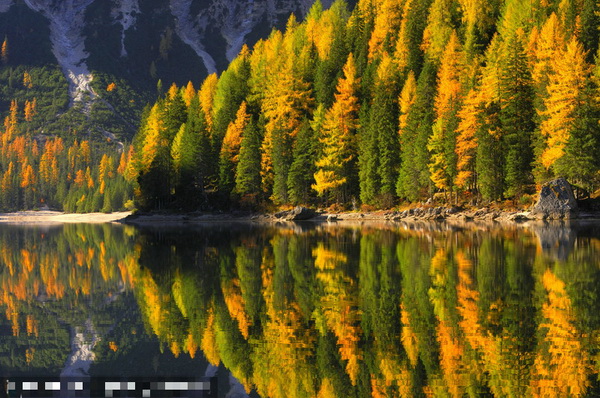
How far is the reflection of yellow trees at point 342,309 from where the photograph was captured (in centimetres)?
1329

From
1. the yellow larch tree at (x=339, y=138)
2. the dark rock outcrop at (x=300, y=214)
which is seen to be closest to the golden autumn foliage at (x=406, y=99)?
the yellow larch tree at (x=339, y=138)

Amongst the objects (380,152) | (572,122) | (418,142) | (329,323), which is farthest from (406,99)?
(329,323)

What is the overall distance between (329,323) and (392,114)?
60.8 meters

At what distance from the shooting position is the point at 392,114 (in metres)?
74.8

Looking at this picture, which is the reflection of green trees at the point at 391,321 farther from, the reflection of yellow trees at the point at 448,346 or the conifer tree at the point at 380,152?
the conifer tree at the point at 380,152

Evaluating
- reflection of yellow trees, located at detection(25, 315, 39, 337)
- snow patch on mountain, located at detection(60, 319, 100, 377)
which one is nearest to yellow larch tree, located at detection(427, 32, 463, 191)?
reflection of yellow trees, located at detection(25, 315, 39, 337)

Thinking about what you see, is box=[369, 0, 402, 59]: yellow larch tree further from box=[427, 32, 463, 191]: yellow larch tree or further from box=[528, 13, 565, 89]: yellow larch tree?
box=[528, 13, 565, 89]: yellow larch tree

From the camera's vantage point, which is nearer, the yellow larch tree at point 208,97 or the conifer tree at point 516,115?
the conifer tree at point 516,115

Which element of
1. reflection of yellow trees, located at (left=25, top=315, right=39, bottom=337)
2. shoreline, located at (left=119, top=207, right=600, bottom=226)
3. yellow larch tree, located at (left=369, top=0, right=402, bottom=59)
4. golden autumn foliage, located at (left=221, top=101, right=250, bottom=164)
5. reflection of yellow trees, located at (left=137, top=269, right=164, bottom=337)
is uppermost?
yellow larch tree, located at (left=369, top=0, right=402, bottom=59)

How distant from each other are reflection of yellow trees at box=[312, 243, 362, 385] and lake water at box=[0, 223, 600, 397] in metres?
0.05

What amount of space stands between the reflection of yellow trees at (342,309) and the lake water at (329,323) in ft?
0.17

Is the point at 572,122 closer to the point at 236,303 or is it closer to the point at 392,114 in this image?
the point at 392,114

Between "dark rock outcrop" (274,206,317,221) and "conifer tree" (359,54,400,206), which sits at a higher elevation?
"conifer tree" (359,54,400,206)

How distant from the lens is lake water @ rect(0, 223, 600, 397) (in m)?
11.9
